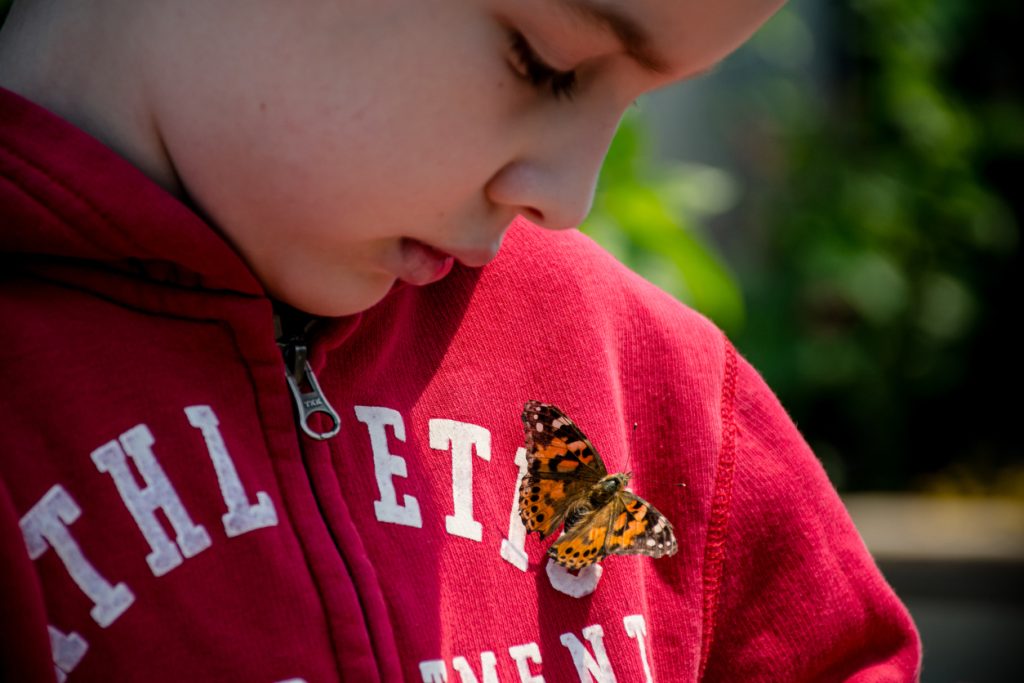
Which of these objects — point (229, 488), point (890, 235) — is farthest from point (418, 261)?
point (890, 235)

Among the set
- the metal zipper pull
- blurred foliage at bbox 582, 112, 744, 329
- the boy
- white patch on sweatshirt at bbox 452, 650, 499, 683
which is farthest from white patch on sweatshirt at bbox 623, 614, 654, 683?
blurred foliage at bbox 582, 112, 744, 329

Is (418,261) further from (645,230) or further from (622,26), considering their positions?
(645,230)

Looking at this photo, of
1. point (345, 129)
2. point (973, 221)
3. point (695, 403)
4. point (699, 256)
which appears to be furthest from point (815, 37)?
point (345, 129)

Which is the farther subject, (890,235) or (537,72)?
(890,235)

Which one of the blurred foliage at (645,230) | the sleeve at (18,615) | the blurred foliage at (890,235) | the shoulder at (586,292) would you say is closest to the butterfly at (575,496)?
the shoulder at (586,292)

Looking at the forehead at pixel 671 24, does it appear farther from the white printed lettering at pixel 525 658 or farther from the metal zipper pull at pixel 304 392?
the white printed lettering at pixel 525 658

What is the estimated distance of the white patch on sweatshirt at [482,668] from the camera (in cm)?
79

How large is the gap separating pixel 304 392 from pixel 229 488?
3.5 inches

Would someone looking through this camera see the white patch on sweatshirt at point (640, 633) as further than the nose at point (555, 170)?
Yes

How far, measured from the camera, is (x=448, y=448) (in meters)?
0.85

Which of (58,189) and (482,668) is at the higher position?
(58,189)

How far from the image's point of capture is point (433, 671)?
30.3 inches

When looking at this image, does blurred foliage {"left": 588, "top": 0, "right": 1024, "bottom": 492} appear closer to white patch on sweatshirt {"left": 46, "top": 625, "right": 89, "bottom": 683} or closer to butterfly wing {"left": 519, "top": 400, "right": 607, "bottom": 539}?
butterfly wing {"left": 519, "top": 400, "right": 607, "bottom": 539}

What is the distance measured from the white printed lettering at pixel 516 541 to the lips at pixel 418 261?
17cm
